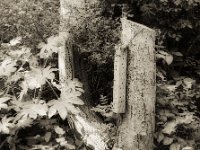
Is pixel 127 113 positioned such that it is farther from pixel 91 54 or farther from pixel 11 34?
pixel 11 34

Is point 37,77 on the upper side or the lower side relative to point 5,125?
upper

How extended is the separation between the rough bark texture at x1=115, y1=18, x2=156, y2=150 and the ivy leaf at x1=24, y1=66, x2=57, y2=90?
2.58 feet

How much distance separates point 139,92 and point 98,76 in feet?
4.34

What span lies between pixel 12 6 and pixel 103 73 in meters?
1.75

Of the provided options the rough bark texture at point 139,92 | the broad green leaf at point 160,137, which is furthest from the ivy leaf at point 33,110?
the broad green leaf at point 160,137

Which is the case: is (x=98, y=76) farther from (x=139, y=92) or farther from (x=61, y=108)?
(x=61, y=108)

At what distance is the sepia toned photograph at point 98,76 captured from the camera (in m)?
3.63

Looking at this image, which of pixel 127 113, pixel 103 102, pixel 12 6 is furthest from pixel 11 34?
pixel 127 113

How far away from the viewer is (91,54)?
4.68 meters

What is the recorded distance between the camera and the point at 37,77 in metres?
3.69

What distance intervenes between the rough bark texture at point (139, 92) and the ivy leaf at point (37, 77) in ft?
2.58

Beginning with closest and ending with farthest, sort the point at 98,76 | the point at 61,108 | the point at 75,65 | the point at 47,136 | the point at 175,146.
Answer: the point at 61,108
the point at 175,146
the point at 47,136
the point at 75,65
the point at 98,76

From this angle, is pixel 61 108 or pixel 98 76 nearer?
pixel 61 108

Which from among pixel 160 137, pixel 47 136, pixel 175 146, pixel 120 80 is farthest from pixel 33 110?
pixel 175 146
